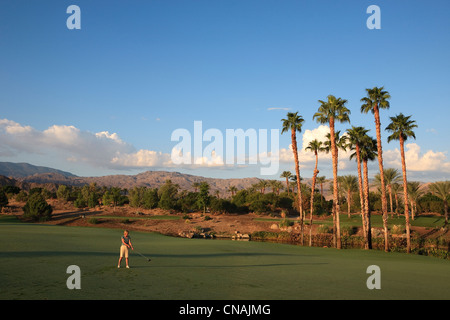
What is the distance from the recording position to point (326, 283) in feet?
52.9

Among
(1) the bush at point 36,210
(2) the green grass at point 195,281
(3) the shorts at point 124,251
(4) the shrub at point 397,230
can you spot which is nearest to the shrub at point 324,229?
(4) the shrub at point 397,230

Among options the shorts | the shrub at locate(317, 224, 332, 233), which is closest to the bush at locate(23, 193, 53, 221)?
the shrub at locate(317, 224, 332, 233)

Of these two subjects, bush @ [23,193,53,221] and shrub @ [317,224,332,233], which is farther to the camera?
bush @ [23,193,53,221]

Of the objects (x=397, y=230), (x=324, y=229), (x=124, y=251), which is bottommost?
(x=324, y=229)

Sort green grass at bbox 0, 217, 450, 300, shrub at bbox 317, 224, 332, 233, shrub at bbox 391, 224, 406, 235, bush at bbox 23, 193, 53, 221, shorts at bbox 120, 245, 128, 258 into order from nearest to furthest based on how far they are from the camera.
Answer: green grass at bbox 0, 217, 450, 300, shorts at bbox 120, 245, 128, 258, shrub at bbox 391, 224, 406, 235, shrub at bbox 317, 224, 332, 233, bush at bbox 23, 193, 53, 221

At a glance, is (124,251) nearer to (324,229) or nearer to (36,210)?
(324,229)

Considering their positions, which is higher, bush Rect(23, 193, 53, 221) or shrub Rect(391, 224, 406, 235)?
bush Rect(23, 193, 53, 221)

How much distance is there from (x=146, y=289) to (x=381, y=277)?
13656 mm

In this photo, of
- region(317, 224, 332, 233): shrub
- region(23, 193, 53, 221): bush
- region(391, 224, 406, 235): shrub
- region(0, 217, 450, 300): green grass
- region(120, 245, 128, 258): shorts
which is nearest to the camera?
region(0, 217, 450, 300): green grass

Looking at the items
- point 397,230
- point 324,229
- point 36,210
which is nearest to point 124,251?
point 324,229

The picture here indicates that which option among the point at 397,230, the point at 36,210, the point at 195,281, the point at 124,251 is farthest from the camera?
the point at 36,210

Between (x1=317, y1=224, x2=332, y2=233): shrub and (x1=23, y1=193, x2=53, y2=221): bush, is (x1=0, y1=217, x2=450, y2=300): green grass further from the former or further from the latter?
(x1=23, y1=193, x2=53, y2=221): bush
